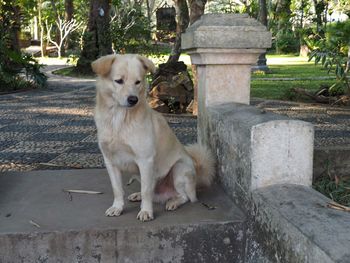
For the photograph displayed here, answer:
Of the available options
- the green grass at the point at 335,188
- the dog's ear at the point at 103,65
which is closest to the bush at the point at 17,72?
the dog's ear at the point at 103,65

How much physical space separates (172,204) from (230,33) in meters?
1.51

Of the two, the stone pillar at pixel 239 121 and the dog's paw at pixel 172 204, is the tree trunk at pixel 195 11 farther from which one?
the dog's paw at pixel 172 204

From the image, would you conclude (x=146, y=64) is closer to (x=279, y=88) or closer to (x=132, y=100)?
(x=132, y=100)

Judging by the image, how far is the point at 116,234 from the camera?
3016 mm

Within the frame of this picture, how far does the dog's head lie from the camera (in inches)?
121

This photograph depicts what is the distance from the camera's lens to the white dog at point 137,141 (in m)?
3.11

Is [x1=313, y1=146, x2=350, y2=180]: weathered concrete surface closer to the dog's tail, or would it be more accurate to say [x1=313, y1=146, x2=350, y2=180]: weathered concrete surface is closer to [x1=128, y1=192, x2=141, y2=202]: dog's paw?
the dog's tail

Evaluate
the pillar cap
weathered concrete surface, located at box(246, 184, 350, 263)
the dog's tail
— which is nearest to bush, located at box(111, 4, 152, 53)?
the pillar cap

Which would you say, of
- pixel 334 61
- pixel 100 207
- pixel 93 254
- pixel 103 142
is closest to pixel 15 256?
pixel 93 254

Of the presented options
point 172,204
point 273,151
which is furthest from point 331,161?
point 172,204

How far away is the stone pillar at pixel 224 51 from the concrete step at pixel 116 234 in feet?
3.59

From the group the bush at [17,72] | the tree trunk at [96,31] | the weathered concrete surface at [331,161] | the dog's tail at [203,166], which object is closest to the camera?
the dog's tail at [203,166]

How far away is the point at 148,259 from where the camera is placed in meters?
3.09

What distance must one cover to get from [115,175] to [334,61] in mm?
6234
